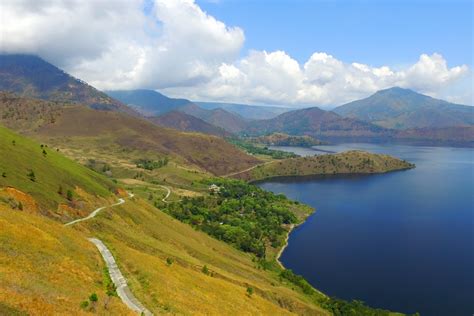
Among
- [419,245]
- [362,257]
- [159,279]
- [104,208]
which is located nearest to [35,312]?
[159,279]

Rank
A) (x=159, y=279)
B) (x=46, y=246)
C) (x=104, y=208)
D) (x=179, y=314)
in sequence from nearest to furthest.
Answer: (x=179, y=314) < (x=46, y=246) < (x=159, y=279) < (x=104, y=208)

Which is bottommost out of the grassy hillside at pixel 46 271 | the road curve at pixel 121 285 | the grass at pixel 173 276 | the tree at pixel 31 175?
the grass at pixel 173 276

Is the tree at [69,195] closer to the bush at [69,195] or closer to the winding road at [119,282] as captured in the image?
the bush at [69,195]

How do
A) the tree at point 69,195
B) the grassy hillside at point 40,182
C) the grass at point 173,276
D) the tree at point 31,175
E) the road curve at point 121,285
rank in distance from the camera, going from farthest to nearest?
the tree at point 69,195
the tree at point 31,175
the grassy hillside at point 40,182
the grass at point 173,276
the road curve at point 121,285

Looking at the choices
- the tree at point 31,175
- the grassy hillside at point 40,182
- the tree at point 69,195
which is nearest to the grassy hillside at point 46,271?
the grassy hillside at point 40,182

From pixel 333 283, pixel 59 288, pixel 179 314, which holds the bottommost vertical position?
pixel 333 283

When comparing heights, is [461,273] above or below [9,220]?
below

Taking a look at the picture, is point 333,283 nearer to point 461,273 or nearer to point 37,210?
point 461,273
